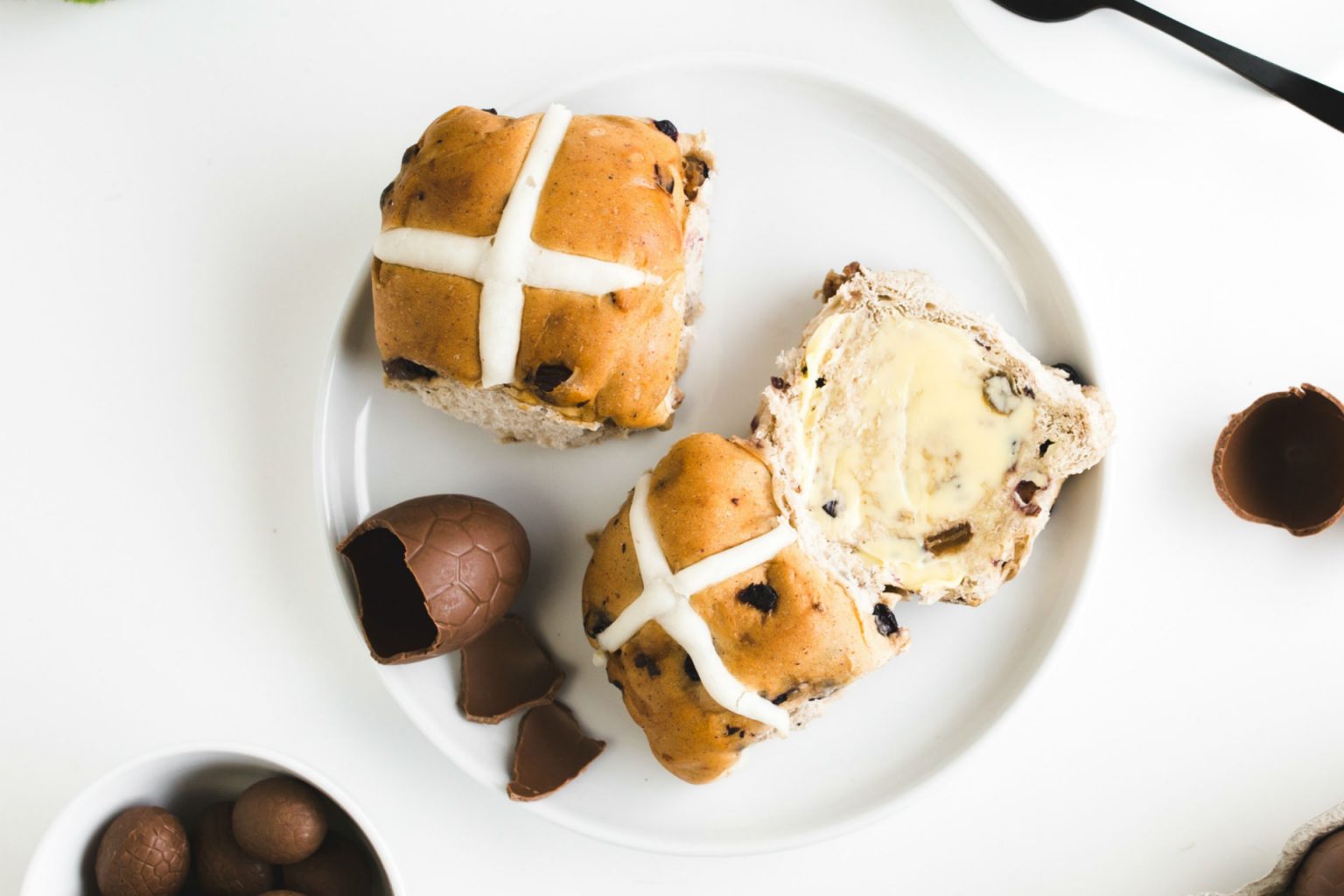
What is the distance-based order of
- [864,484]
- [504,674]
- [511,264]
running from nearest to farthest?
[511,264], [864,484], [504,674]

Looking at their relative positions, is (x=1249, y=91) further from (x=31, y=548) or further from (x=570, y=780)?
(x=31, y=548)

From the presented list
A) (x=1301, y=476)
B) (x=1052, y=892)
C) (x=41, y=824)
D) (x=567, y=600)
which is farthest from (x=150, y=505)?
(x=1301, y=476)

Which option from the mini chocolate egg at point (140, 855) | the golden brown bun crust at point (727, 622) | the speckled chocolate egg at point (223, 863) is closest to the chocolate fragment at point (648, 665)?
the golden brown bun crust at point (727, 622)

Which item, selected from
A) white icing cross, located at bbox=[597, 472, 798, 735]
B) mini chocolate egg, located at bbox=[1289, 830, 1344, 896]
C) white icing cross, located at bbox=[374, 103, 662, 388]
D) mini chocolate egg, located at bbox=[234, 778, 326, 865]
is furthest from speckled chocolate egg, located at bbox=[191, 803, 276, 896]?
mini chocolate egg, located at bbox=[1289, 830, 1344, 896]

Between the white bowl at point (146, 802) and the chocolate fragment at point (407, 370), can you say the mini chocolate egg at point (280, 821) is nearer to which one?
the white bowl at point (146, 802)

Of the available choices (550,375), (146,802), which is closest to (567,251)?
(550,375)

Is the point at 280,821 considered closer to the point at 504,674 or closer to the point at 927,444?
the point at 504,674

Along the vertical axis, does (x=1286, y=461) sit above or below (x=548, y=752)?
above
